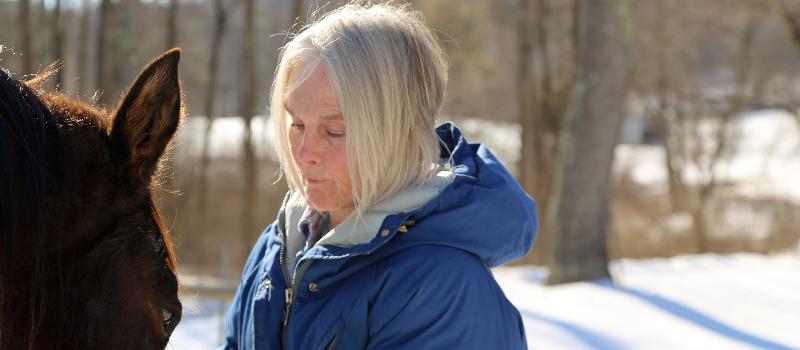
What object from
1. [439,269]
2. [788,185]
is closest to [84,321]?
[439,269]

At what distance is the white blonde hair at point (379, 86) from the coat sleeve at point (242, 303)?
0.44 m

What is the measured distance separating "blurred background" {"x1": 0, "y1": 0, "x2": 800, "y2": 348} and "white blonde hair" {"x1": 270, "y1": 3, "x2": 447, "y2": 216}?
6.34 meters

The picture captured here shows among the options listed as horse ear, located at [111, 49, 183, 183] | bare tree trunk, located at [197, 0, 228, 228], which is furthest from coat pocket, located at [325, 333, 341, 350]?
bare tree trunk, located at [197, 0, 228, 228]

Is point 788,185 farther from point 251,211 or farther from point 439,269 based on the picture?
point 439,269

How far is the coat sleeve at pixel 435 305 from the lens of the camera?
1726mm

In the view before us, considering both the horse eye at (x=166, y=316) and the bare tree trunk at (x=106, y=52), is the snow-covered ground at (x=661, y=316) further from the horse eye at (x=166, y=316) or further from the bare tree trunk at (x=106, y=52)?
the bare tree trunk at (x=106, y=52)

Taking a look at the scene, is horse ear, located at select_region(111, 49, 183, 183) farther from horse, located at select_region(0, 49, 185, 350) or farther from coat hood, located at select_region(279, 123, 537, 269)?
coat hood, located at select_region(279, 123, 537, 269)

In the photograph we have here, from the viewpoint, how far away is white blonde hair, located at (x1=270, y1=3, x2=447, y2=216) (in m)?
1.81

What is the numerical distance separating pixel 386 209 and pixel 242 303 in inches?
Result: 21.2

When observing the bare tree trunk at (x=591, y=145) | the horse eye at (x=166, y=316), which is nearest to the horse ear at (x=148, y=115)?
the horse eye at (x=166, y=316)

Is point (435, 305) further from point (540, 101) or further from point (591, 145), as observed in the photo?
point (540, 101)

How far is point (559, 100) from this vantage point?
19344mm

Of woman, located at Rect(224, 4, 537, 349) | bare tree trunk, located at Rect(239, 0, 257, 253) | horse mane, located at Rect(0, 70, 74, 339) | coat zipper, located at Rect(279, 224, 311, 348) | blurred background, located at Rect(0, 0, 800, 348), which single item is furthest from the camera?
bare tree trunk, located at Rect(239, 0, 257, 253)

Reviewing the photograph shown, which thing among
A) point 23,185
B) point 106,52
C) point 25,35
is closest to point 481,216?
point 23,185
